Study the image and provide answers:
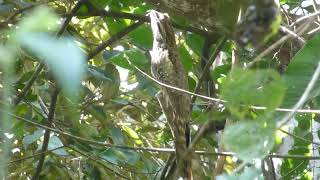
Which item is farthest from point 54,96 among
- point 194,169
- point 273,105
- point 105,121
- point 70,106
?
point 273,105

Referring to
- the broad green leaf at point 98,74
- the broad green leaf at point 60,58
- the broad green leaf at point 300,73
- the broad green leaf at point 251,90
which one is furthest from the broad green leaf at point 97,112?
the broad green leaf at point 60,58

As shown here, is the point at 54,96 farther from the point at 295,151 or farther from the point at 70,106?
the point at 295,151

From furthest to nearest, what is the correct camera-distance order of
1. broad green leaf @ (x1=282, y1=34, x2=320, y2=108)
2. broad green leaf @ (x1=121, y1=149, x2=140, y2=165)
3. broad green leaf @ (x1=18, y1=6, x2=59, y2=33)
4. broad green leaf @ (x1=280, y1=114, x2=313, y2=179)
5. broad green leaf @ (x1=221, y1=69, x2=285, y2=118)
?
broad green leaf @ (x1=121, y1=149, x2=140, y2=165) < broad green leaf @ (x1=280, y1=114, x2=313, y2=179) < broad green leaf @ (x1=282, y1=34, x2=320, y2=108) < broad green leaf @ (x1=221, y1=69, x2=285, y2=118) < broad green leaf @ (x1=18, y1=6, x2=59, y2=33)

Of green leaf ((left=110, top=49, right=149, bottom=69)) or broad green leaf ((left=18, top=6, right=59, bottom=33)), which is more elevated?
broad green leaf ((left=18, top=6, right=59, bottom=33))

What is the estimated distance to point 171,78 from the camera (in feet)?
3.59

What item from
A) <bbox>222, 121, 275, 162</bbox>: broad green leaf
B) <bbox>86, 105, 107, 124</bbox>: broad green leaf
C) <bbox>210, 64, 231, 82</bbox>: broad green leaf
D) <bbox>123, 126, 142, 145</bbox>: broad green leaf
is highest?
<bbox>222, 121, 275, 162</bbox>: broad green leaf

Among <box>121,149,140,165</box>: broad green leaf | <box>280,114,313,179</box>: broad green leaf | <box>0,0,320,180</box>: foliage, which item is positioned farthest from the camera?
<box>121,149,140,165</box>: broad green leaf

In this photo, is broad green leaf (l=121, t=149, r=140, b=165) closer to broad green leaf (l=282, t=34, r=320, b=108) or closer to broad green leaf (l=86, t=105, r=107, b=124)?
broad green leaf (l=86, t=105, r=107, b=124)

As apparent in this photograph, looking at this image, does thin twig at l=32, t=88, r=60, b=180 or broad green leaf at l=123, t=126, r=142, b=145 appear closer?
thin twig at l=32, t=88, r=60, b=180

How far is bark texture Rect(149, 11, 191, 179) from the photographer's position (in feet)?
3.58

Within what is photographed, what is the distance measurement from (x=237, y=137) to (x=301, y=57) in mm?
388

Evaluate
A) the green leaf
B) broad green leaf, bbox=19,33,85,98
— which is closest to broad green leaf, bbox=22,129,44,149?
the green leaf

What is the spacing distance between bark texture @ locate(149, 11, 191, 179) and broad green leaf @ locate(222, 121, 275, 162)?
2.11 ft

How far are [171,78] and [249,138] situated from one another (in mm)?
668
